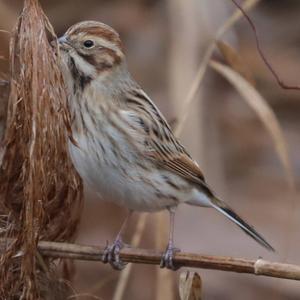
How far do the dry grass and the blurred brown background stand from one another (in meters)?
1.72

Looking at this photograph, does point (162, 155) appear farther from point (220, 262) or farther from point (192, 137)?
point (192, 137)

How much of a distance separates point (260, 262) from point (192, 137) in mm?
2937

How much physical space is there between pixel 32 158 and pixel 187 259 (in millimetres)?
411

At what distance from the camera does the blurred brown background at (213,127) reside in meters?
5.89

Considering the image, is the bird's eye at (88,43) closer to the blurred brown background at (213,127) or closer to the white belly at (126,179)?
the white belly at (126,179)

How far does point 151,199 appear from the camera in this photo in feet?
12.5

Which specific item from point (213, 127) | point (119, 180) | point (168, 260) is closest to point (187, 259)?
point (168, 260)

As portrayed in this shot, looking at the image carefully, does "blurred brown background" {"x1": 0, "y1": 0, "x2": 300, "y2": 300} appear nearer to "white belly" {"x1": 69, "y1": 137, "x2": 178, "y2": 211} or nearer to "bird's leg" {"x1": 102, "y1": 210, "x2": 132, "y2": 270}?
"white belly" {"x1": 69, "y1": 137, "x2": 178, "y2": 211}

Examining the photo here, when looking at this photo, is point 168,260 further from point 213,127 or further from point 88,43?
point 213,127

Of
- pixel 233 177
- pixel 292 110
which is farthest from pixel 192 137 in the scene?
pixel 292 110

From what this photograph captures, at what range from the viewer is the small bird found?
11.8ft

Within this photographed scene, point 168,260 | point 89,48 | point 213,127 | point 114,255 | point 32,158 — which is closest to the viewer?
point 32,158

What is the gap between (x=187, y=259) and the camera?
307 cm

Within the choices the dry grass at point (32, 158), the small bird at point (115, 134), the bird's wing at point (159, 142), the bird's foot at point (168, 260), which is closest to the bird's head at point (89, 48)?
the small bird at point (115, 134)
